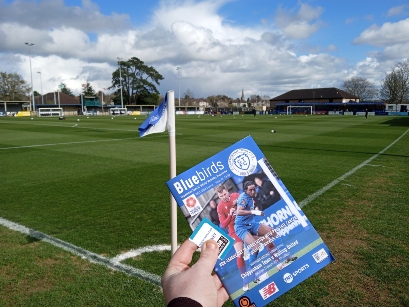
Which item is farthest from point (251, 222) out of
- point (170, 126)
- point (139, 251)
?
point (139, 251)

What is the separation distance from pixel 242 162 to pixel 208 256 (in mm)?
549

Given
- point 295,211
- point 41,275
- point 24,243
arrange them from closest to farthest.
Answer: point 295,211 → point 41,275 → point 24,243

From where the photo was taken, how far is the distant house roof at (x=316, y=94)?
11446cm

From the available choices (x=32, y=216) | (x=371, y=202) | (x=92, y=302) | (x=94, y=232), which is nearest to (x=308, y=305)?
(x=92, y=302)

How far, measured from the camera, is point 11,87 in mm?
90688

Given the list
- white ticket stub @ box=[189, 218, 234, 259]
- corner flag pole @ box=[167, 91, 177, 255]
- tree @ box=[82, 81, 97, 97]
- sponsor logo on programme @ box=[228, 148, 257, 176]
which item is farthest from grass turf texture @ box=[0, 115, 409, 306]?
tree @ box=[82, 81, 97, 97]

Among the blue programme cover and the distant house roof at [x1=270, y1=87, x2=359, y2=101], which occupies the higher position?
the distant house roof at [x1=270, y1=87, x2=359, y2=101]

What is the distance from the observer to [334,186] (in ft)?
27.8

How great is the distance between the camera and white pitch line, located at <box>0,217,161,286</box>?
389 cm

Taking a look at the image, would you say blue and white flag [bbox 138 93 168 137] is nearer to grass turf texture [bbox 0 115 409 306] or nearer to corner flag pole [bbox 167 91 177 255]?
corner flag pole [bbox 167 91 177 255]

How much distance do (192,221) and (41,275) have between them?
318cm

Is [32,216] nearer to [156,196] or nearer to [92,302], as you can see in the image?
A: [156,196]

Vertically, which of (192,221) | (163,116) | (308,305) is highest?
(163,116)

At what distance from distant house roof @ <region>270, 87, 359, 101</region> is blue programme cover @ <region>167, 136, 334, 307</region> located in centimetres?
12189
